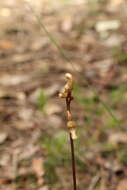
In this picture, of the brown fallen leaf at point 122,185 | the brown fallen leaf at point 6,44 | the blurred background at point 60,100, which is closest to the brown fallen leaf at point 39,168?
the blurred background at point 60,100

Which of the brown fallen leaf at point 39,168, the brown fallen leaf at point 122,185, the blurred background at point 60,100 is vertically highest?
the blurred background at point 60,100

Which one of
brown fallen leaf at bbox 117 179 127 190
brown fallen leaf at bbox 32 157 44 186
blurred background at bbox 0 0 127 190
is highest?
blurred background at bbox 0 0 127 190

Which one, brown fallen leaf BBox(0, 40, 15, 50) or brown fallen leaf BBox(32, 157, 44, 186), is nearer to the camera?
brown fallen leaf BBox(32, 157, 44, 186)

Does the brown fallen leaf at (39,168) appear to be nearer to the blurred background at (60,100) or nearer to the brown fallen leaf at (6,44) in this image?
the blurred background at (60,100)

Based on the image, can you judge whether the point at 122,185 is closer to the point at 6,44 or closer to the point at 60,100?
the point at 60,100

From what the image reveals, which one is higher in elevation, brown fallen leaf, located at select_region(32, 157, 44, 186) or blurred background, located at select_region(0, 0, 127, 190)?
blurred background, located at select_region(0, 0, 127, 190)

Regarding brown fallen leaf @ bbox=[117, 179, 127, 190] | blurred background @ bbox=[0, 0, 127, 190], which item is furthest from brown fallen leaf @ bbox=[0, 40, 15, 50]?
brown fallen leaf @ bbox=[117, 179, 127, 190]

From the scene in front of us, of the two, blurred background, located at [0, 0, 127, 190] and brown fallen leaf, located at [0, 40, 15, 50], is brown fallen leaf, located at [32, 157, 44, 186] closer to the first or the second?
blurred background, located at [0, 0, 127, 190]

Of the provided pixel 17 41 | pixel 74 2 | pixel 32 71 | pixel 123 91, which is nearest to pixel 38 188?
pixel 123 91
